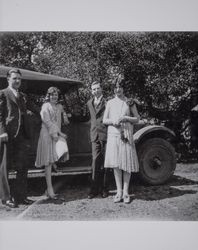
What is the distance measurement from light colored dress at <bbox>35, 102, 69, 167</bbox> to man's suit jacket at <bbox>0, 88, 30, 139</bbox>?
0.29 meters

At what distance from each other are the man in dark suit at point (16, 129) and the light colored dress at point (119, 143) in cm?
95

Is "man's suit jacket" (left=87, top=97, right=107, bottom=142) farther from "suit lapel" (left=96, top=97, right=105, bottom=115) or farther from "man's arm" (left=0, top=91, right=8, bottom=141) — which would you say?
"man's arm" (left=0, top=91, right=8, bottom=141)

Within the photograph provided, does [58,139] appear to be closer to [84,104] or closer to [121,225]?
[84,104]

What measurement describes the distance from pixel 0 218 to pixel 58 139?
3.72 feet

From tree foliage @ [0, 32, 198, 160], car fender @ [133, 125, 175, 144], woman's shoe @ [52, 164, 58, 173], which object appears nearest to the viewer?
tree foliage @ [0, 32, 198, 160]

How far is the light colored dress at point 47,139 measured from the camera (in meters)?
4.90

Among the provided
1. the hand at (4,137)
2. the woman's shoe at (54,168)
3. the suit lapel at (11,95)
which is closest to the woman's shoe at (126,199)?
the woman's shoe at (54,168)

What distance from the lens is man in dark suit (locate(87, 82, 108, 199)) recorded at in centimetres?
498

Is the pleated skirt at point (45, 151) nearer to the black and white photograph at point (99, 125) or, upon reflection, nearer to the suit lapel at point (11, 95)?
the black and white photograph at point (99, 125)

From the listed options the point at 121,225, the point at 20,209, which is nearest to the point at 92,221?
the point at 121,225

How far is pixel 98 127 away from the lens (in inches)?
196

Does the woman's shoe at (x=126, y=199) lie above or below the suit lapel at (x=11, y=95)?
below

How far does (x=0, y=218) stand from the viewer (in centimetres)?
445

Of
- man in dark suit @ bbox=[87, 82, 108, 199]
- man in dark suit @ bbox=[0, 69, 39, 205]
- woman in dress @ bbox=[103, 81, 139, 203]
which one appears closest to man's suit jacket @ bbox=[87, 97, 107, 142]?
man in dark suit @ bbox=[87, 82, 108, 199]
